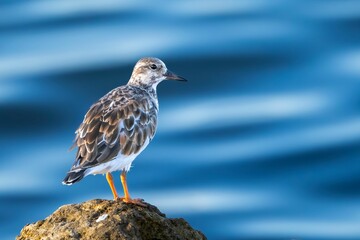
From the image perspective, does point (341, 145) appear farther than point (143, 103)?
Yes

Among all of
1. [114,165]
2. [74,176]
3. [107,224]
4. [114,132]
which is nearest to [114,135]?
[114,132]

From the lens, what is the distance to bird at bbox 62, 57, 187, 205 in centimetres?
909

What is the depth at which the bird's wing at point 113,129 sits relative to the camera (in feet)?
30.0

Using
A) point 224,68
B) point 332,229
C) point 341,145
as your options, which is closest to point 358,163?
→ point 341,145

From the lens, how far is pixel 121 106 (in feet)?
31.6

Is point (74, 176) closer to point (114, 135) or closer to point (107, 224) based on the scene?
point (114, 135)

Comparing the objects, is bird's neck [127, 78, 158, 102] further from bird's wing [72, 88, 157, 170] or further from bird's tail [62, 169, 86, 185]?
bird's tail [62, 169, 86, 185]

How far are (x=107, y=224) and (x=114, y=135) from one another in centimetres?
162

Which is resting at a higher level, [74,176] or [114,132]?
[114,132]

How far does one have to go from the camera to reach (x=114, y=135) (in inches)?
369

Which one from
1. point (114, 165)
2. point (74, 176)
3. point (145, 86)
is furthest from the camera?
point (145, 86)

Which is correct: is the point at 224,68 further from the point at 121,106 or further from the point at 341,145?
the point at 121,106

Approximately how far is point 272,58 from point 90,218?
1115 centimetres

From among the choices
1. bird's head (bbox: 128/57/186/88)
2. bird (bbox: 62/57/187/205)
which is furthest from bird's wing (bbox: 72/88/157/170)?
bird's head (bbox: 128/57/186/88)
